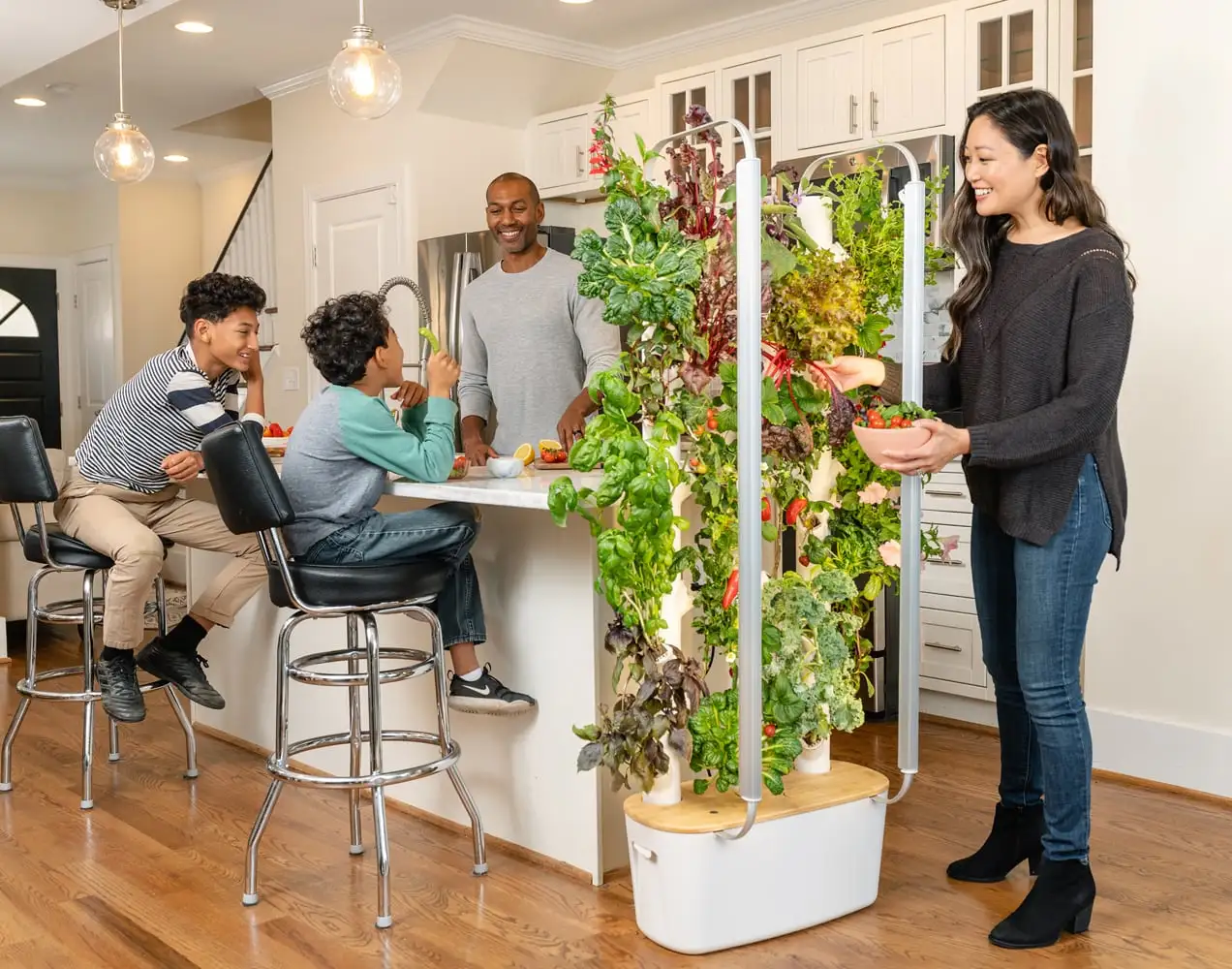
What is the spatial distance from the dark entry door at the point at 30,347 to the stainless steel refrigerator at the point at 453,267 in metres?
4.89

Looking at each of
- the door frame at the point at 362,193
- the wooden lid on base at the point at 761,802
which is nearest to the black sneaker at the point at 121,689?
the wooden lid on base at the point at 761,802

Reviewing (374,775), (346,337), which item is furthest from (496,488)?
(374,775)

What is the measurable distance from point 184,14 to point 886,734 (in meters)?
3.69

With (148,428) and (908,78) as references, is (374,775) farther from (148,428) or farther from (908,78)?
(908,78)

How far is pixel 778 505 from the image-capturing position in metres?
2.45

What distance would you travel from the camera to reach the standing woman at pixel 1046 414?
219 cm

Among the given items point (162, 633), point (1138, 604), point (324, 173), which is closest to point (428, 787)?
point (162, 633)

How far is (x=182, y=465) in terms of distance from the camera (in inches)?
131

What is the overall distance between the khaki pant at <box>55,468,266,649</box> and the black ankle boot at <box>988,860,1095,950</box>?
6.62 feet

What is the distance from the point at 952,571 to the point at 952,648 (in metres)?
0.25

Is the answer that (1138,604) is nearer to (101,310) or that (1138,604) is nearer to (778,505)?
(778,505)

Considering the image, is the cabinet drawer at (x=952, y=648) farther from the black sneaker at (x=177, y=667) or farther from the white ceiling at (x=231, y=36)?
the white ceiling at (x=231, y=36)

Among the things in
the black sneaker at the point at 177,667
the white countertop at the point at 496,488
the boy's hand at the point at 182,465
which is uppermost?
the boy's hand at the point at 182,465

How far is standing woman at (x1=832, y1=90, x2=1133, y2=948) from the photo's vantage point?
7.19 ft
